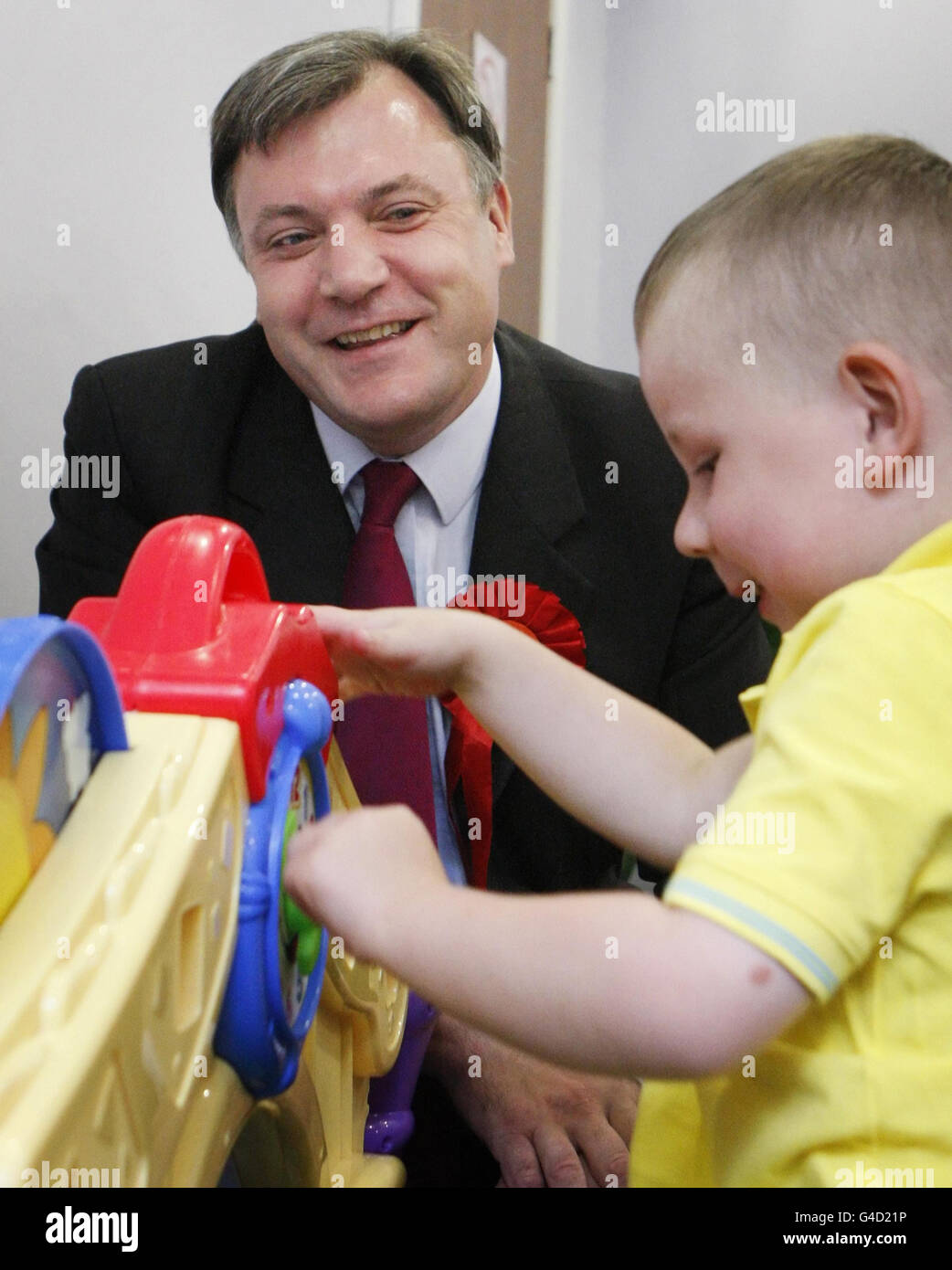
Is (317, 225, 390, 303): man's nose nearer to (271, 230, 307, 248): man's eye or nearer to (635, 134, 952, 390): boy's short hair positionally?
(271, 230, 307, 248): man's eye

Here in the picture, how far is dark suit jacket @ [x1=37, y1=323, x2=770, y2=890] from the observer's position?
1.10m

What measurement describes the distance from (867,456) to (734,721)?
0.64 m

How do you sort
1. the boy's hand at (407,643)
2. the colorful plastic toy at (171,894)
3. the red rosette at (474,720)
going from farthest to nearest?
the red rosette at (474,720) < the boy's hand at (407,643) < the colorful plastic toy at (171,894)

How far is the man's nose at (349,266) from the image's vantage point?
3.47 feet

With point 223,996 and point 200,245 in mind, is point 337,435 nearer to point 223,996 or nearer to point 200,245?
point 200,245

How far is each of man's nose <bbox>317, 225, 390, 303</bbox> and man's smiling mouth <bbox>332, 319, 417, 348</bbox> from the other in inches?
1.2

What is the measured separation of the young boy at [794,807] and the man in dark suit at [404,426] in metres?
0.48

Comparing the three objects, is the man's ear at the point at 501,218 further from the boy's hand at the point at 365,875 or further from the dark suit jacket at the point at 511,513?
the boy's hand at the point at 365,875

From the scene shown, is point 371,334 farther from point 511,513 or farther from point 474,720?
point 474,720

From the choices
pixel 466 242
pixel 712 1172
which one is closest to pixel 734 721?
pixel 466 242

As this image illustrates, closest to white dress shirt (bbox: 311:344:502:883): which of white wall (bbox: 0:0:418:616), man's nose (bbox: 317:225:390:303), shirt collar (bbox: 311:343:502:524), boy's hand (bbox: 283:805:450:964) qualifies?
shirt collar (bbox: 311:343:502:524)

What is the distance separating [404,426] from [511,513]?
0.38ft

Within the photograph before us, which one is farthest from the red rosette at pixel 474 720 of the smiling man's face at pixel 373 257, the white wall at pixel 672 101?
the white wall at pixel 672 101

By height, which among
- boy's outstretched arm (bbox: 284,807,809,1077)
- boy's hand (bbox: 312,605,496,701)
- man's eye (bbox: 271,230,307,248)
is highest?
man's eye (bbox: 271,230,307,248)
